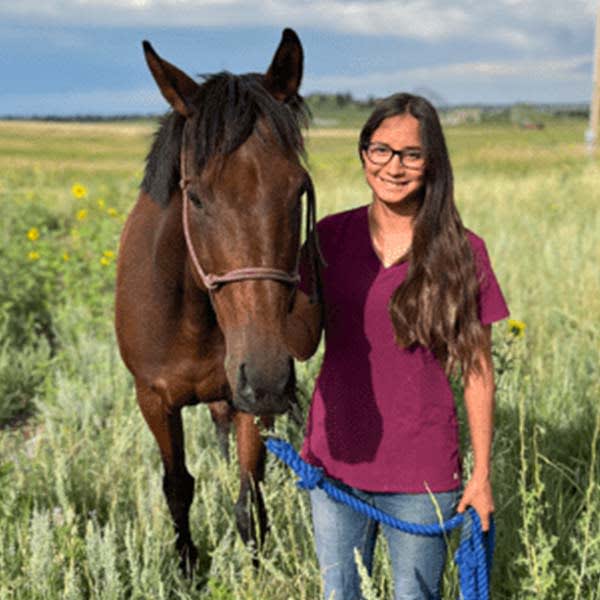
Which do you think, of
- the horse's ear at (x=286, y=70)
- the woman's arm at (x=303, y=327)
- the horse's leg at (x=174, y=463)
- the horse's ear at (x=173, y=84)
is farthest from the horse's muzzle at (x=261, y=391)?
the horse's leg at (x=174, y=463)

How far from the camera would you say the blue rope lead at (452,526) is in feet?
5.86

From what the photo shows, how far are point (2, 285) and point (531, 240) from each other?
5769 millimetres

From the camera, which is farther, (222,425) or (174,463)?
(222,425)

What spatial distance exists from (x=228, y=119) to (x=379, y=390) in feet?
2.77

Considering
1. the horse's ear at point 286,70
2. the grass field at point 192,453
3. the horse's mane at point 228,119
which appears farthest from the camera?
the grass field at point 192,453

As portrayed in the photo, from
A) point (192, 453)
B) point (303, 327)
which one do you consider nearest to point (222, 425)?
point (192, 453)

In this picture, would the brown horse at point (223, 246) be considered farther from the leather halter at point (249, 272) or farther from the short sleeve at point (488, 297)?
the short sleeve at point (488, 297)

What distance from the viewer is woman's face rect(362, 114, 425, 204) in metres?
1.84

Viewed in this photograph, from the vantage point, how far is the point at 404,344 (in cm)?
184

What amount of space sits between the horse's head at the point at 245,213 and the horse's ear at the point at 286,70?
14 centimetres

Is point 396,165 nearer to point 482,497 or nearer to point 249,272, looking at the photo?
point 249,272

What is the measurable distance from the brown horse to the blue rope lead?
0.19m

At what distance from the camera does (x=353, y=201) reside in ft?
35.6

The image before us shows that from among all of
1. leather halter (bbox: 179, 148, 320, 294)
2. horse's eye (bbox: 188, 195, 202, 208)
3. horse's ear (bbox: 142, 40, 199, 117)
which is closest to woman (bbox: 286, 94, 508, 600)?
leather halter (bbox: 179, 148, 320, 294)
